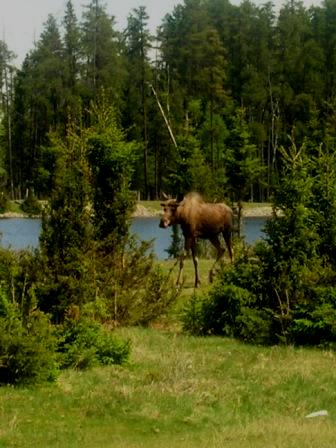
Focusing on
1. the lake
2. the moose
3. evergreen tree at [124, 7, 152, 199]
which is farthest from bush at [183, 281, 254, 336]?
evergreen tree at [124, 7, 152, 199]

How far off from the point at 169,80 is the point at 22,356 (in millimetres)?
79582

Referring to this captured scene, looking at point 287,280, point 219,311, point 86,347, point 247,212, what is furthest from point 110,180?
point 247,212

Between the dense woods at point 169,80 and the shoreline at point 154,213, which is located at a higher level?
the dense woods at point 169,80

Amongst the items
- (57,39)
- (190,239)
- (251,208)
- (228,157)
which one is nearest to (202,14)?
(57,39)

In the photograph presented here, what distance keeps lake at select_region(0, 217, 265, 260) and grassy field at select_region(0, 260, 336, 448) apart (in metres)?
23.9

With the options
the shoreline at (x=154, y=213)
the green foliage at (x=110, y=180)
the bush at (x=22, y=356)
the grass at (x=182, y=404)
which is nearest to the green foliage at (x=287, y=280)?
the grass at (x=182, y=404)

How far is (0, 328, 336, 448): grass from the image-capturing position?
384 inches

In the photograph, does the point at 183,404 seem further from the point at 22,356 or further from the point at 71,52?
the point at 71,52

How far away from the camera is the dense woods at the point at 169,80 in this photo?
8206 cm

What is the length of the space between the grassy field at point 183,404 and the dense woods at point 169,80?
6077 centimetres

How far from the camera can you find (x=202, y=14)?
94312 millimetres

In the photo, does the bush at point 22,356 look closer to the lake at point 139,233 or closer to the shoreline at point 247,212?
the lake at point 139,233

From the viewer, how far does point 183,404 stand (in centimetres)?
1112

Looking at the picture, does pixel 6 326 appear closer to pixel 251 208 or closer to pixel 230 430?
pixel 230 430
